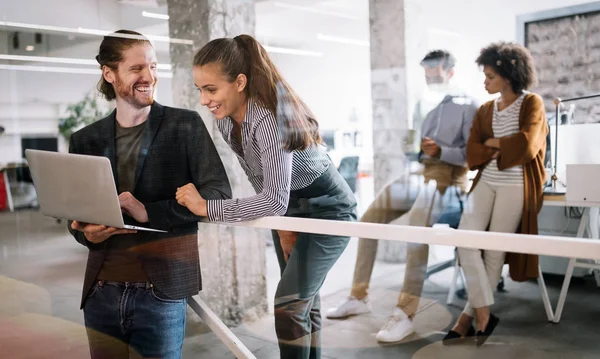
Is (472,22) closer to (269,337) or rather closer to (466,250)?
(466,250)

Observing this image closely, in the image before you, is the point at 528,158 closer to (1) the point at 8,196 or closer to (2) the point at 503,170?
(2) the point at 503,170

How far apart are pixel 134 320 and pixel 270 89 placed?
2.48ft

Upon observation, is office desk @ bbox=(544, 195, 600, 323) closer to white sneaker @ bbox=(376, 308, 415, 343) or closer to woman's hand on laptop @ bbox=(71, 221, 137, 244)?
white sneaker @ bbox=(376, 308, 415, 343)

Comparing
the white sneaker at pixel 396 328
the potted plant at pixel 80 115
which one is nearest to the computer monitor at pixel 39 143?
the potted plant at pixel 80 115

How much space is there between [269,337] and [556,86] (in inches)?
41.0

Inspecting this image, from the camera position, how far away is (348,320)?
1.65 meters

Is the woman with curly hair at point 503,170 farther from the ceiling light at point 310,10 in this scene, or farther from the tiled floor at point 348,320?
the ceiling light at point 310,10

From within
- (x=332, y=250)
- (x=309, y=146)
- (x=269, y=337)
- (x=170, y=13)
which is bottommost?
(x=269, y=337)

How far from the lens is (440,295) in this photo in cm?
152

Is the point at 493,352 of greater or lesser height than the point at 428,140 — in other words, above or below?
below

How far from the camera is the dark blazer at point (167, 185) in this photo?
175 centimetres

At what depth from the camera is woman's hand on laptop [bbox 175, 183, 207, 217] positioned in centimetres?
171

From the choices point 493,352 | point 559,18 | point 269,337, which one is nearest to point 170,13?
point 269,337

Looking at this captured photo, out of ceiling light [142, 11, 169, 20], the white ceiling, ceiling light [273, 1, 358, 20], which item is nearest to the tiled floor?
the white ceiling
